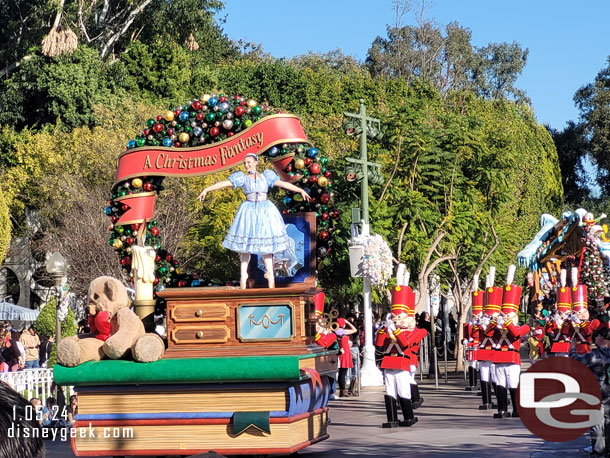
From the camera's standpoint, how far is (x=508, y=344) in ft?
52.7

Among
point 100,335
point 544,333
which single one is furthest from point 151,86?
point 100,335

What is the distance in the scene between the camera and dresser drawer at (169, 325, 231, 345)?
38.1ft

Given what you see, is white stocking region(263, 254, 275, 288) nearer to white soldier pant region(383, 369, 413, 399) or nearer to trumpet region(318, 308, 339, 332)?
white soldier pant region(383, 369, 413, 399)

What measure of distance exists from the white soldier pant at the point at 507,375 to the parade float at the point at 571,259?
197 inches

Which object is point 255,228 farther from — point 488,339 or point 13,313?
point 13,313

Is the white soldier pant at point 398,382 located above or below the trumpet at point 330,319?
below

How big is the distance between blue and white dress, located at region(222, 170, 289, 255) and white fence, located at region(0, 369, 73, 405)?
5.27 m

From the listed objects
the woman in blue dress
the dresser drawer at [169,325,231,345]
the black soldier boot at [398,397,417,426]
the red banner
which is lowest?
the black soldier boot at [398,397,417,426]

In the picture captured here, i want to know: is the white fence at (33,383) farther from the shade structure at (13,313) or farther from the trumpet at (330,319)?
the shade structure at (13,313)

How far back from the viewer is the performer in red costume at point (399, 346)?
1421cm

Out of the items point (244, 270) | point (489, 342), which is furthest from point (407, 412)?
point (244, 270)

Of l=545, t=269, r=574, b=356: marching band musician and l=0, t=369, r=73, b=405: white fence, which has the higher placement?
l=545, t=269, r=574, b=356: marching band musician

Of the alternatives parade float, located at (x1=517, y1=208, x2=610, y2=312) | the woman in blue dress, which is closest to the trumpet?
the woman in blue dress

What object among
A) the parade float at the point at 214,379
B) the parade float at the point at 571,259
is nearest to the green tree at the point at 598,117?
the parade float at the point at 571,259
